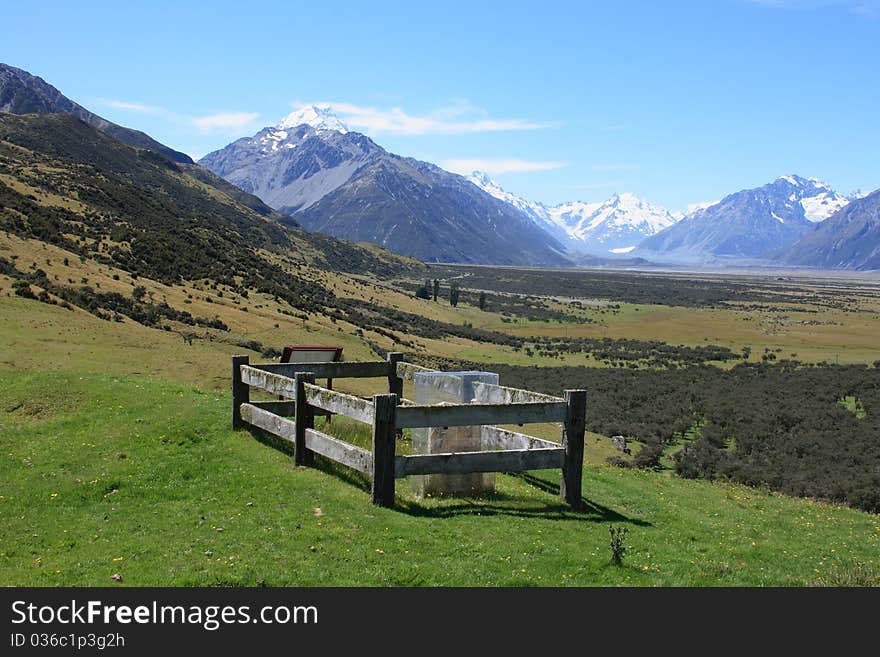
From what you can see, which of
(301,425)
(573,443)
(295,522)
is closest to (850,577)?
(573,443)

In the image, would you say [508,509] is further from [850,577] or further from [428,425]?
[850,577]

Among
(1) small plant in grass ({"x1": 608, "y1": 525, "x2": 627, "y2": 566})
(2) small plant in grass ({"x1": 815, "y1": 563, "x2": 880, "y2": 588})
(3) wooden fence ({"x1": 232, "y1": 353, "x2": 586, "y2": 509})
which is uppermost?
(3) wooden fence ({"x1": 232, "y1": 353, "x2": 586, "y2": 509})

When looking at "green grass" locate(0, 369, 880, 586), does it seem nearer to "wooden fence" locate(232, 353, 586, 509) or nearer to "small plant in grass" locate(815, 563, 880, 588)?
"small plant in grass" locate(815, 563, 880, 588)

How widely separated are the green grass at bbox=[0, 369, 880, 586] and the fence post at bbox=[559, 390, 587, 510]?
16.1 inches

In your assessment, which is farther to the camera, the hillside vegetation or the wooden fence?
the wooden fence

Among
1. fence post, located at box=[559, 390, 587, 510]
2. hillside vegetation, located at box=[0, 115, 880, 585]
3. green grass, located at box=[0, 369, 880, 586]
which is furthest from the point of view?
fence post, located at box=[559, 390, 587, 510]

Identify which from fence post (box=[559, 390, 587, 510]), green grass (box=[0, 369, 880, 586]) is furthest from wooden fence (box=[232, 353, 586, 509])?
green grass (box=[0, 369, 880, 586])

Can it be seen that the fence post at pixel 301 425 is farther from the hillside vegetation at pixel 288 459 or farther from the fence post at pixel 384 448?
the fence post at pixel 384 448

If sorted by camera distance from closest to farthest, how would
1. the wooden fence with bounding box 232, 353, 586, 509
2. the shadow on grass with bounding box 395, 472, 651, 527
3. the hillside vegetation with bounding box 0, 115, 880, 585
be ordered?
the hillside vegetation with bounding box 0, 115, 880, 585
the wooden fence with bounding box 232, 353, 586, 509
the shadow on grass with bounding box 395, 472, 651, 527

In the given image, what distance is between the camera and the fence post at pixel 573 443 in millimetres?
11445

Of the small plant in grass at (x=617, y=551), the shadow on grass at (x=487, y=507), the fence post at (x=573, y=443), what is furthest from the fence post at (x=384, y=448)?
the small plant in grass at (x=617, y=551)

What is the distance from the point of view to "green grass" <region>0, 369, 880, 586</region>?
830 centimetres

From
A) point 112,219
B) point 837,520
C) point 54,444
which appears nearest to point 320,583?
point 54,444

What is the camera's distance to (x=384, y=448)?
33.9 feet
